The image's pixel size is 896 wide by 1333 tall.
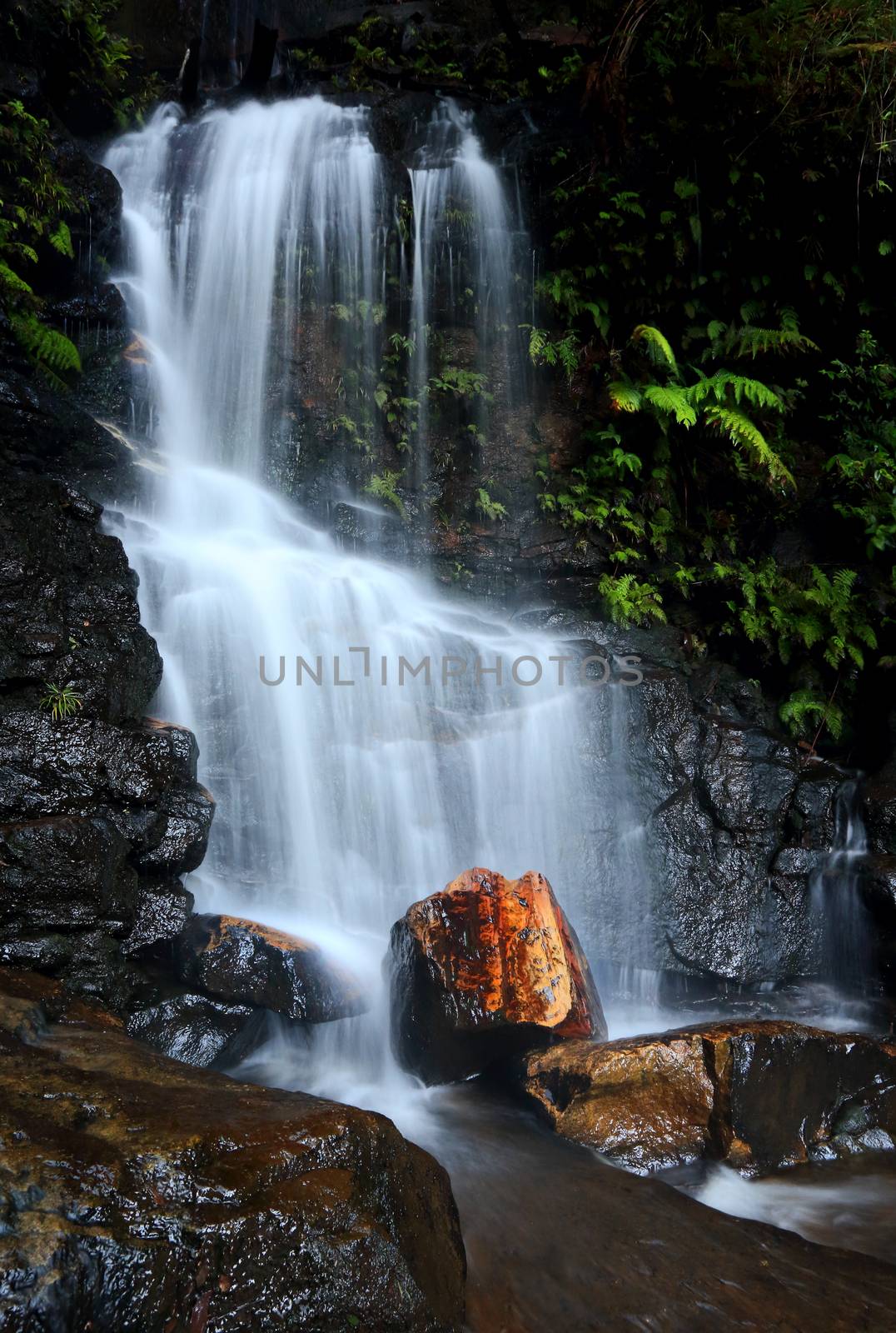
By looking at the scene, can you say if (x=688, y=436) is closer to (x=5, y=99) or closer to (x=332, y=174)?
(x=332, y=174)

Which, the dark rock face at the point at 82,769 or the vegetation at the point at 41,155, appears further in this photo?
the vegetation at the point at 41,155

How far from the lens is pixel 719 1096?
14.5 ft

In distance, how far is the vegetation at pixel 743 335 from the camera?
27.8 feet

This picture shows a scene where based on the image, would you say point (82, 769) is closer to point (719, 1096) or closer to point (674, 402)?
point (719, 1096)

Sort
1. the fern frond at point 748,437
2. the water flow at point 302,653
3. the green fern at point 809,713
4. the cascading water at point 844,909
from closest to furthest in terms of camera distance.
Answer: the water flow at point 302,653 < the cascading water at point 844,909 < the green fern at point 809,713 < the fern frond at point 748,437

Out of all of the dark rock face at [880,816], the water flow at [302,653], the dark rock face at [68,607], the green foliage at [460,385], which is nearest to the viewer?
the dark rock face at [68,607]

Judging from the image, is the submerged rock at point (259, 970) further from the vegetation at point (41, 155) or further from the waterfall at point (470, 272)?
the waterfall at point (470, 272)

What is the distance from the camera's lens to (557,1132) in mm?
4414

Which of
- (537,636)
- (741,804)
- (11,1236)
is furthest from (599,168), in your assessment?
(11,1236)

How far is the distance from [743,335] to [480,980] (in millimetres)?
7763

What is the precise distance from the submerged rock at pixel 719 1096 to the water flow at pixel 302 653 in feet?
4.08

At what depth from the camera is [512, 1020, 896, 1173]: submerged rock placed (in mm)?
4352

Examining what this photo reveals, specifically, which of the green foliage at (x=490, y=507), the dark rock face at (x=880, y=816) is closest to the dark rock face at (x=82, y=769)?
the green foliage at (x=490, y=507)

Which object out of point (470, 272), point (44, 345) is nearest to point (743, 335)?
point (470, 272)
